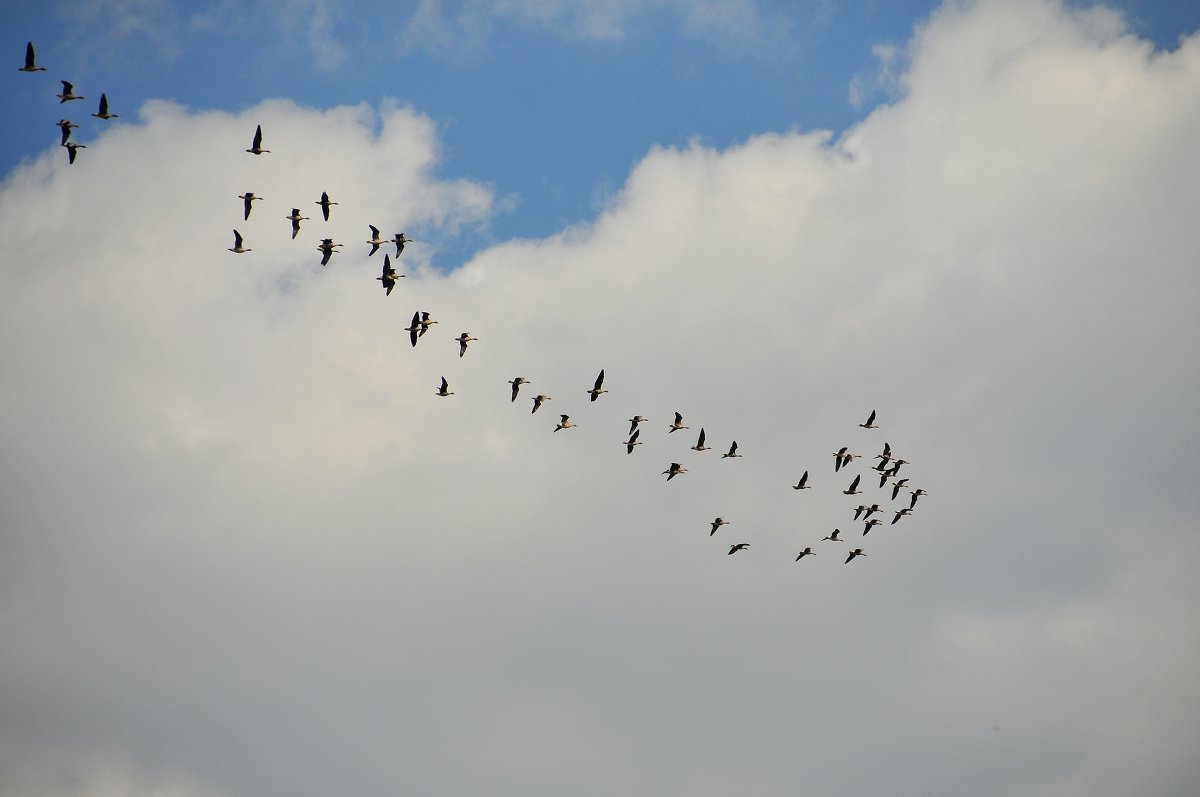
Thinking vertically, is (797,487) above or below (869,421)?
below

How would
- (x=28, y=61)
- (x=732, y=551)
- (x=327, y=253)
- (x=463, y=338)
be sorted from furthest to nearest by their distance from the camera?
1. (x=732, y=551)
2. (x=463, y=338)
3. (x=327, y=253)
4. (x=28, y=61)

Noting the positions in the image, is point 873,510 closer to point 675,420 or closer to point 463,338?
point 675,420

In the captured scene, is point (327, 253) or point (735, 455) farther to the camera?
point (735, 455)

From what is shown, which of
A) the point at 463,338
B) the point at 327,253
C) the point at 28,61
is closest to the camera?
the point at 28,61

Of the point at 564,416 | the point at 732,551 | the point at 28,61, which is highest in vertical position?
the point at 28,61

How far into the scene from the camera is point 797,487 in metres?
101

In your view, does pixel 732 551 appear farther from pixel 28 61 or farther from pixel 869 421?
pixel 28 61

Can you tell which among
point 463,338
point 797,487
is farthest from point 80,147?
point 797,487

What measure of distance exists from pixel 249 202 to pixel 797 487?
39230mm

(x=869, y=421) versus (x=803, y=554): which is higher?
(x=869, y=421)

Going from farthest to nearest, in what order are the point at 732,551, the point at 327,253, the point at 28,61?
the point at 732,551 < the point at 327,253 < the point at 28,61

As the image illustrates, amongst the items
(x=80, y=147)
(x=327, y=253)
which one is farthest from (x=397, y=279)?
(x=80, y=147)

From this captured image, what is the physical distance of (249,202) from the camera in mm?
87312

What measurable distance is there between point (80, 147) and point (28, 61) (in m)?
5.54
